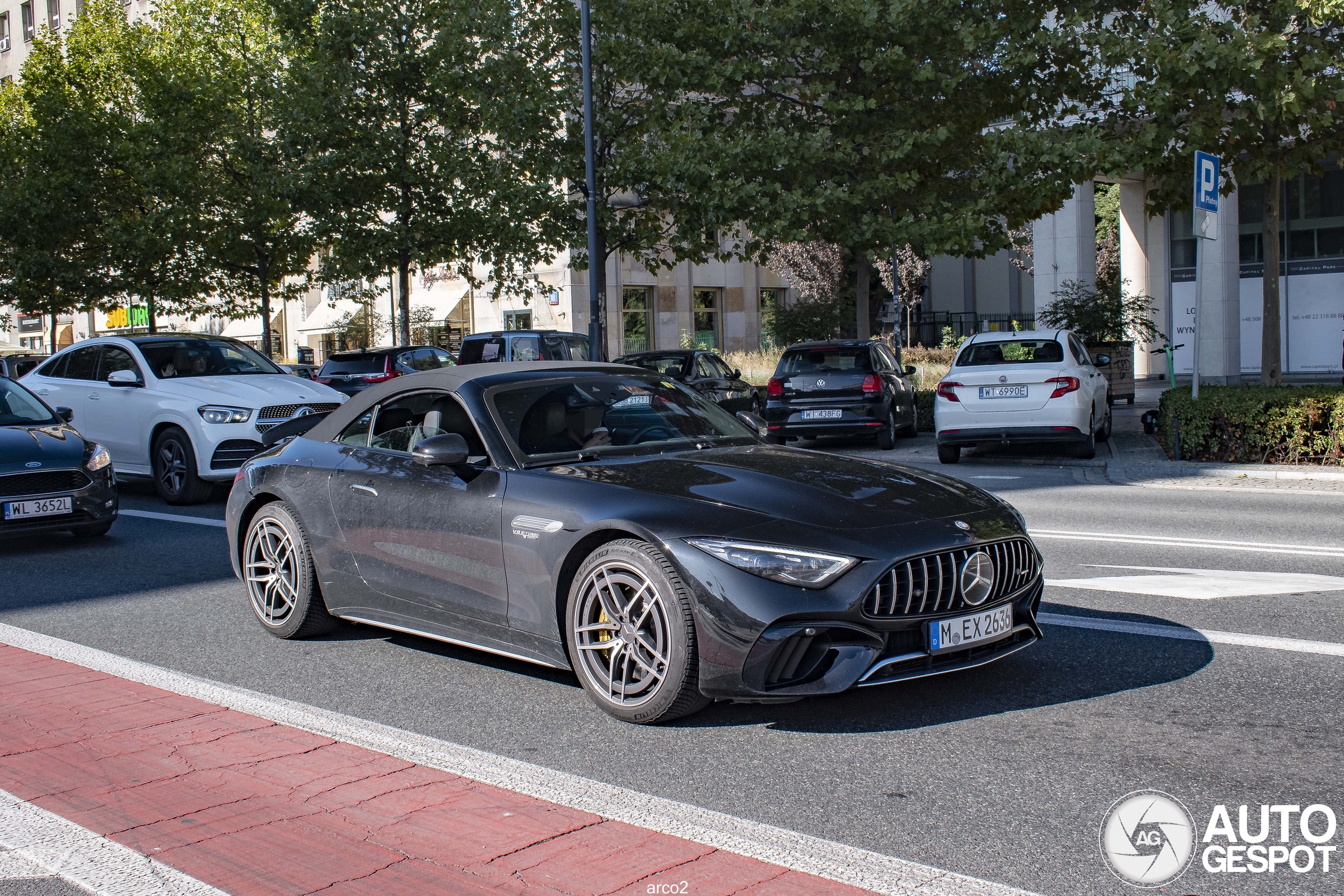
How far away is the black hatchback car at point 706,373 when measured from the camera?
19.8m

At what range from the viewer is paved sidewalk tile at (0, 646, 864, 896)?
3406 millimetres

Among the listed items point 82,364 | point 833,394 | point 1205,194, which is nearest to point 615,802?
point 82,364

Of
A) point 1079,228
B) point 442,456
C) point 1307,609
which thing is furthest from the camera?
point 1079,228

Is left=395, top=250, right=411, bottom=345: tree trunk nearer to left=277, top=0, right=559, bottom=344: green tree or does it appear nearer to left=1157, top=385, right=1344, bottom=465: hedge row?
left=277, top=0, right=559, bottom=344: green tree

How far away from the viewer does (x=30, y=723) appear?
16.5ft

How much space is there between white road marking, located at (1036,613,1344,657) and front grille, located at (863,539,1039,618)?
58.1 inches

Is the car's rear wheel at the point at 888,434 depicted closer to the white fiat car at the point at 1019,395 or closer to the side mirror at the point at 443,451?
the white fiat car at the point at 1019,395

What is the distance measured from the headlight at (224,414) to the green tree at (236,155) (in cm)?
1682

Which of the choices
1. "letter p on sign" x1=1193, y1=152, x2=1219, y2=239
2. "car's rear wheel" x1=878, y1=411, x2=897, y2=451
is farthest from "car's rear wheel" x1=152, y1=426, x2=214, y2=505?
"letter p on sign" x1=1193, y1=152, x2=1219, y2=239

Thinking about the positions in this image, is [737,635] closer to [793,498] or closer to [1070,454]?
[793,498]

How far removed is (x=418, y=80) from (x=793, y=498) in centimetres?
2449

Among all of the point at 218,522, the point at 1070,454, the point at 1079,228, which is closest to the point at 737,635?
the point at 218,522

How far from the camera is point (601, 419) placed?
19.1 feet

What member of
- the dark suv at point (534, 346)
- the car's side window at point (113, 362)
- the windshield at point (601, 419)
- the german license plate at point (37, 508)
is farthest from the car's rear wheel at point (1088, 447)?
the german license plate at point (37, 508)
